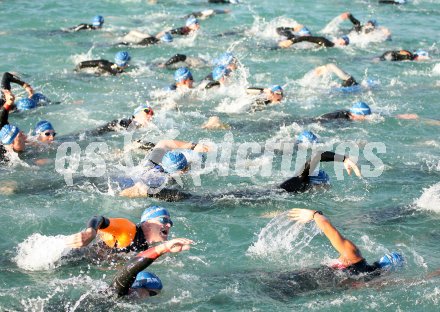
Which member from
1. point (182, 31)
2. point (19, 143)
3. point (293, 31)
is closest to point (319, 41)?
point (293, 31)

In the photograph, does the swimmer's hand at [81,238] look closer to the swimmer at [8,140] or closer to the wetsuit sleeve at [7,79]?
the swimmer at [8,140]

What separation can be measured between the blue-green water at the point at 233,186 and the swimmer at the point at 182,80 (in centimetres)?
33

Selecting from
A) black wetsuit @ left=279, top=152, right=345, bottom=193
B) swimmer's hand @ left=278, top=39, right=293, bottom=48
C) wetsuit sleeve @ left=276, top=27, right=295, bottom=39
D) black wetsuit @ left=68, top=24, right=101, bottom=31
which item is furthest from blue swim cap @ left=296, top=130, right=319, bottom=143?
black wetsuit @ left=68, top=24, right=101, bottom=31

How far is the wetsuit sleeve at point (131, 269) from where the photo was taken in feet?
24.7

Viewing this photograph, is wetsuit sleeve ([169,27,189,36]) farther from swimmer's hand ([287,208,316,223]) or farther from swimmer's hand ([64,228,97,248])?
swimmer's hand ([64,228,97,248])

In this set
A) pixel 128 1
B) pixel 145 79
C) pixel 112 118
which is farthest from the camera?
pixel 128 1

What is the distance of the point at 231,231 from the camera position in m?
10.7

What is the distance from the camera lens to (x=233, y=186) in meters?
12.4

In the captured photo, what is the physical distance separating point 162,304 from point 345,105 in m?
9.89

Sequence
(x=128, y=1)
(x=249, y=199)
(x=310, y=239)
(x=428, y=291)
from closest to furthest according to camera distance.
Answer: (x=428, y=291) < (x=310, y=239) < (x=249, y=199) < (x=128, y=1)

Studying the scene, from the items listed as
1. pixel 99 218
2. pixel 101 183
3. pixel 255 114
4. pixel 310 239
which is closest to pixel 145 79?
pixel 255 114

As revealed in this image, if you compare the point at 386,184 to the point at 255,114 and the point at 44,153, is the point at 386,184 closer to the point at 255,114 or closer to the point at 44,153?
the point at 255,114

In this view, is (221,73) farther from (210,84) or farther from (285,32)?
(285,32)

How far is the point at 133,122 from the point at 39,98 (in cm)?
301
